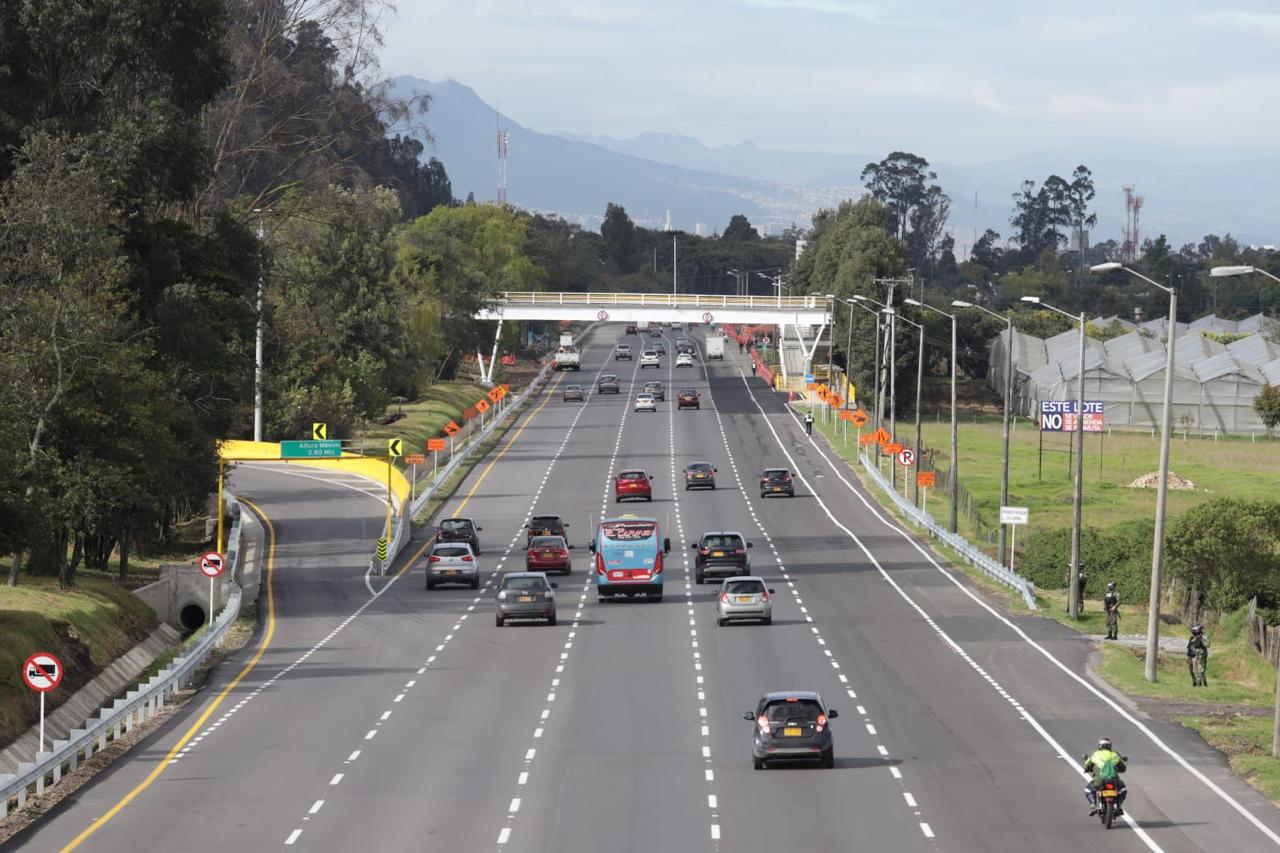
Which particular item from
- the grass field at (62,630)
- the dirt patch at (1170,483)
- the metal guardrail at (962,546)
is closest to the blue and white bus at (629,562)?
the metal guardrail at (962,546)

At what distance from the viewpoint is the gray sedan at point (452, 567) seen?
59469mm

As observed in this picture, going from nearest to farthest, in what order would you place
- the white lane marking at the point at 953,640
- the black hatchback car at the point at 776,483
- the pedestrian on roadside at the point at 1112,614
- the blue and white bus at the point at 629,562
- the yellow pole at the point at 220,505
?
the white lane marking at the point at 953,640 < the pedestrian on roadside at the point at 1112,614 < the blue and white bus at the point at 629,562 < the yellow pole at the point at 220,505 < the black hatchback car at the point at 776,483

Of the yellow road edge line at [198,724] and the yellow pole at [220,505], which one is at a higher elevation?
the yellow pole at [220,505]

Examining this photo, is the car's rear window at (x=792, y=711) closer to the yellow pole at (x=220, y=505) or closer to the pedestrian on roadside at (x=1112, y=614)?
the pedestrian on roadside at (x=1112, y=614)

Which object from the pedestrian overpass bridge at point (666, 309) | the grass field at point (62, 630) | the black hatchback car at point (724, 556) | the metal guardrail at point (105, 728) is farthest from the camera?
the pedestrian overpass bridge at point (666, 309)

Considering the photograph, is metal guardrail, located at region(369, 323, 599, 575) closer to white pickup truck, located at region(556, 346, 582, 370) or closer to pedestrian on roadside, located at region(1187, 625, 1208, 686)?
white pickup truck, located at region(556, 346, 582, 370)

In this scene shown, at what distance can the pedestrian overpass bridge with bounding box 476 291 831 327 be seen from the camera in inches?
5468

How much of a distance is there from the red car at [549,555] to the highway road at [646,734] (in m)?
1.60

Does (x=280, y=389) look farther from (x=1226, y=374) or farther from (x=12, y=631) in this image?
(x=1226, y=374)

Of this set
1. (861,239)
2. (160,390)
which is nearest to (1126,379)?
(861,239)

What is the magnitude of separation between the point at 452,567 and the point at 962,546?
19.2 meters

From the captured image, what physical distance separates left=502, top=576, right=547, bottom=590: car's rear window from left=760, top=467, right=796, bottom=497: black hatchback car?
3522cm

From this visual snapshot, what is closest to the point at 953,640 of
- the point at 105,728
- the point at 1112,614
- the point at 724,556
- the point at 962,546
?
the point at 1112,614

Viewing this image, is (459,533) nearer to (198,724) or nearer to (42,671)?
(198,724)
